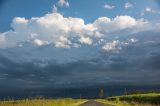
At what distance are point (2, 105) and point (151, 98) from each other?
157 feet

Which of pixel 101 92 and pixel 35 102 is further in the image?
pixel 101 92

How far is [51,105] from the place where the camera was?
43.7 m

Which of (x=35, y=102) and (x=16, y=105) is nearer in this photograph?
(x=16, y=105)

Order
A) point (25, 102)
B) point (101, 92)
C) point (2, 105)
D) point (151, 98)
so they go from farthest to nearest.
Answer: point (101, 92) → point (151, 98) → point (25, 102) → point (2, 105)

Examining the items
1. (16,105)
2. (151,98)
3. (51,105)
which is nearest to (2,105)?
(16,105)

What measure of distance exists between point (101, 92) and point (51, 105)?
6433 cm

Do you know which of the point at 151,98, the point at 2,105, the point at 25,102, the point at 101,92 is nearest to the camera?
the point at 2,105

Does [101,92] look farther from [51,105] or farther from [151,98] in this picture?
[51,105]

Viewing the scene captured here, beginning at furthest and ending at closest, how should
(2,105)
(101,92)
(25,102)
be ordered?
(101,92) → (25,102) → (2,105)

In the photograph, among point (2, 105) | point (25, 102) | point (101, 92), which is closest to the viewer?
point (2, 105)

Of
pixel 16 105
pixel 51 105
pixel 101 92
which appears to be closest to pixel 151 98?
pixel 101 92

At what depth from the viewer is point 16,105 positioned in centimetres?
3766

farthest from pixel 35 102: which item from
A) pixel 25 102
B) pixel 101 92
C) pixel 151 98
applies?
pixel 101 92

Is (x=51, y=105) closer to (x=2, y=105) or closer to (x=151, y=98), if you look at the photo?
(x=2, y=105)
